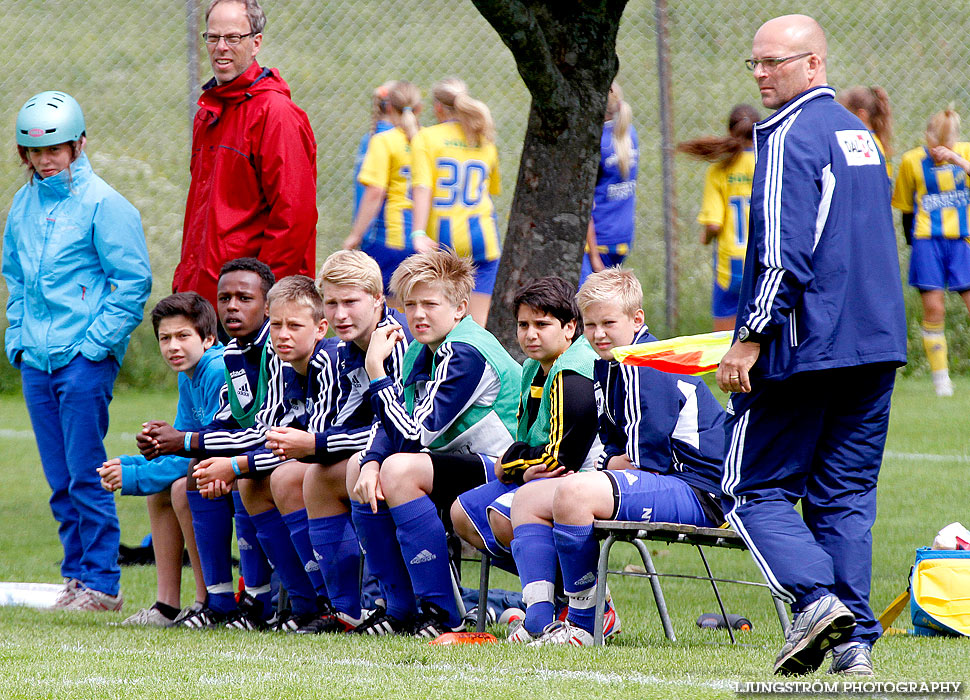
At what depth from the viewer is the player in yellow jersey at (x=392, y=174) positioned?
32.2 ft

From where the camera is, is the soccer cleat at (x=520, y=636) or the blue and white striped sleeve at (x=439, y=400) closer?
the soccer cleat at (x=520, y=636)

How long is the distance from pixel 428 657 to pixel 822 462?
1.38 m

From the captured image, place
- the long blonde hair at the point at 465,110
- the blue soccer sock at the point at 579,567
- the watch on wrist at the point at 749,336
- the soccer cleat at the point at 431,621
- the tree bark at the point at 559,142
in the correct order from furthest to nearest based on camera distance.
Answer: the long blonde hair at the point at 465,110
the tree bark at the point at 559,142
the soccer cleat at the point at 431,621
the blue soccer sock at the point at 579,567
the watch on wrist at the point at 749,336

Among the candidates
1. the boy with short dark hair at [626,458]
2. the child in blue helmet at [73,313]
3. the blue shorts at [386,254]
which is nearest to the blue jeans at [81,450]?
the child in blue helmet at [73,313]

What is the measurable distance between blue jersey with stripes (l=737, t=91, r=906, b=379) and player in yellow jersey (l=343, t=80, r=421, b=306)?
19.0 ft

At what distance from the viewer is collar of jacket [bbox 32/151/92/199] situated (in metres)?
6.63

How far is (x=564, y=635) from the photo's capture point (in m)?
4.84

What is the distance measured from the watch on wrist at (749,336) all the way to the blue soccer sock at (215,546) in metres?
2.71

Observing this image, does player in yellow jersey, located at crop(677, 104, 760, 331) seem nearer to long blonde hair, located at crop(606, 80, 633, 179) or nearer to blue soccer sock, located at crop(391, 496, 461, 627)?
long blonde hair, located at crop(606, 80, 633, 179)

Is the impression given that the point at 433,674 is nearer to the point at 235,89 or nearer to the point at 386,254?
the point at 235,89

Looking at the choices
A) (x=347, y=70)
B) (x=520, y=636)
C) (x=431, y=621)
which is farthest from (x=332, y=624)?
(x=347, y=70)

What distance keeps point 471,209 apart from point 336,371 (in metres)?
4.21

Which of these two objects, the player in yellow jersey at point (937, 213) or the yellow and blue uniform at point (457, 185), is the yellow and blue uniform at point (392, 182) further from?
the player in yellow jersey at point (937, 213)

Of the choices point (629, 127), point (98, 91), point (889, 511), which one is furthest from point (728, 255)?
point (98, 91)
